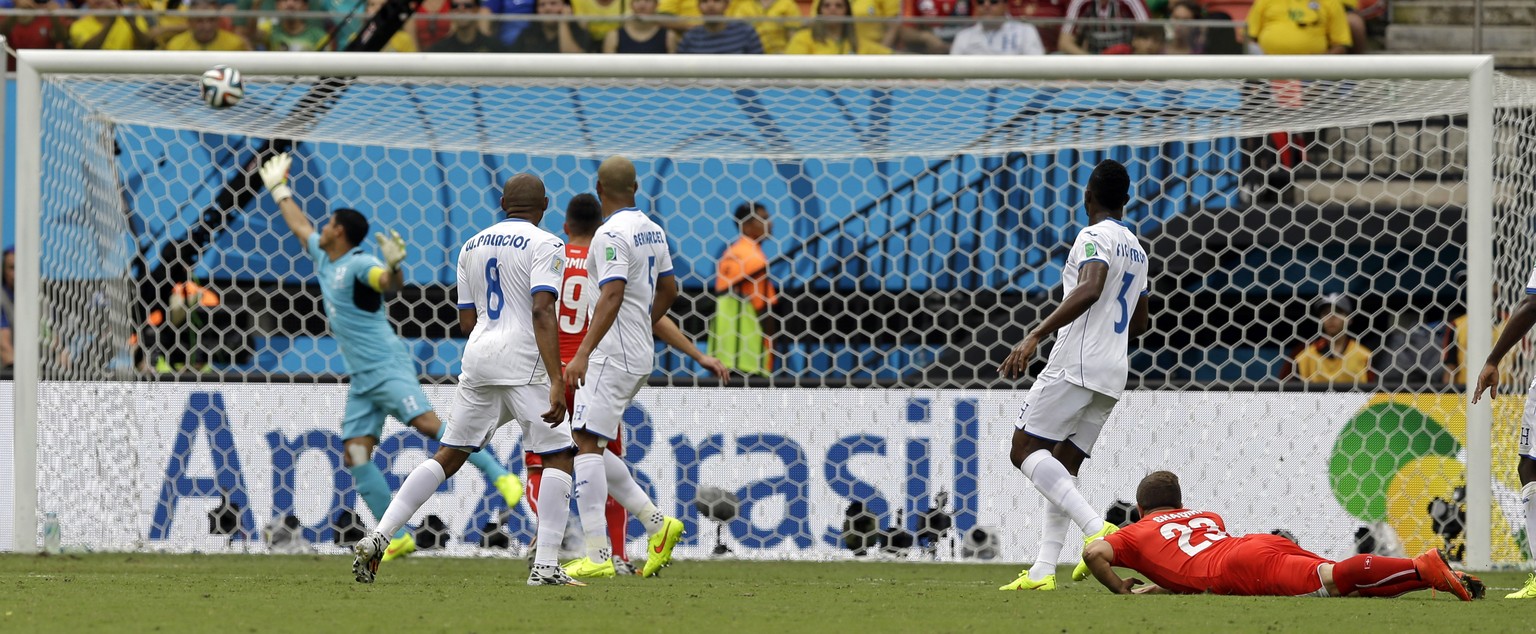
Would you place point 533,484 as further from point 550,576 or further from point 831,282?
point 831,282

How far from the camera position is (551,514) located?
6660 mm

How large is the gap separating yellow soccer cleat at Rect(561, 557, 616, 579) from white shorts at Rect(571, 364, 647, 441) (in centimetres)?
55

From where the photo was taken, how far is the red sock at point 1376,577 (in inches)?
239

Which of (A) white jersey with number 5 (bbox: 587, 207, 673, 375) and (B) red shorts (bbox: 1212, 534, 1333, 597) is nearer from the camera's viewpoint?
(B) red shorts (bbox: 1212, 534, 1333, 597)

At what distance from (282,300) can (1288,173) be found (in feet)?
20.1

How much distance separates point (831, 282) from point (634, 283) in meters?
3.35

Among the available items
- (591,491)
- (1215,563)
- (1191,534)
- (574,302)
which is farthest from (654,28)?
(1215,563)

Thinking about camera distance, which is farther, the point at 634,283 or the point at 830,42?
the point at 830,42

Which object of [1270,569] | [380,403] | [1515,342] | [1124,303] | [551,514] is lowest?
[1270,569]

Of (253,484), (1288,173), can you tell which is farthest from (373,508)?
(1288,173)

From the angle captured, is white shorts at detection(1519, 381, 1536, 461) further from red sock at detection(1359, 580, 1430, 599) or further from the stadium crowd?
the stadium crowd

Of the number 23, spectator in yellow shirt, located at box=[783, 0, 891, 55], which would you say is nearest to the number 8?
the number 23

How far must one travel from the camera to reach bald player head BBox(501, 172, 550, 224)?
6867 millimetres

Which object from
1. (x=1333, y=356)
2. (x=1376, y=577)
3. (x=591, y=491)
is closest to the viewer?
(x=1376, y=577)
